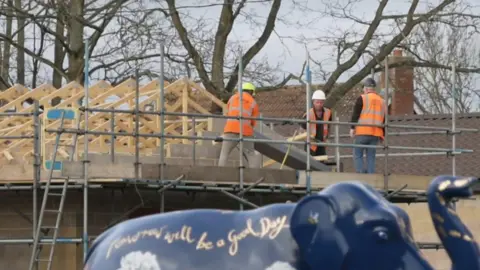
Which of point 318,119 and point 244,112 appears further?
point 318,119

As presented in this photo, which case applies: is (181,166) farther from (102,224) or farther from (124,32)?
(124,32)

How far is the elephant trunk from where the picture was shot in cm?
793

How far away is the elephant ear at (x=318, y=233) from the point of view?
314 inches

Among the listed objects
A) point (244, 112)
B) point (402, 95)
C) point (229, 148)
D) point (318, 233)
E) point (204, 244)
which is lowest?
point (204, 244)

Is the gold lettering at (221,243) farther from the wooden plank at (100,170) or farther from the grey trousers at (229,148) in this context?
the grey trousers at (229,148)

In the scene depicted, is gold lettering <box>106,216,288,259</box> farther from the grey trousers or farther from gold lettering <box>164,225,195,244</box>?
the grey trousers

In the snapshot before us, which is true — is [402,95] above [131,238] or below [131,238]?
above

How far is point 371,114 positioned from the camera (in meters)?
19.0

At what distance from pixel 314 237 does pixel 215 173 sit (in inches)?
381

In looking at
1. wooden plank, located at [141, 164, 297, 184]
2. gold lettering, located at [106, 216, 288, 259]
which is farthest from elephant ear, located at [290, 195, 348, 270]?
wooden plank, located at [141, 164, 297, 184]

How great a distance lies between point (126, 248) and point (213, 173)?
8820 mm

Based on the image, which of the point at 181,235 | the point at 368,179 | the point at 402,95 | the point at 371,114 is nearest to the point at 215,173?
the point at 368,179

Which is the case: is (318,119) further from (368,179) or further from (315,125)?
(368,179)

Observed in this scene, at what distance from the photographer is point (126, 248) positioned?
8820 millimetres
